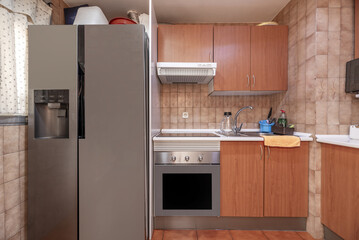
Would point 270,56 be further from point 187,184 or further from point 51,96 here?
point 51,96

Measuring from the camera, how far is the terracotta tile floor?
1688 millimetres

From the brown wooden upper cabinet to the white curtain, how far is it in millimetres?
1835

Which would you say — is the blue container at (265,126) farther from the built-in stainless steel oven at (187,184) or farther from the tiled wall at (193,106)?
the built-in stainless steel oven at (187,184)

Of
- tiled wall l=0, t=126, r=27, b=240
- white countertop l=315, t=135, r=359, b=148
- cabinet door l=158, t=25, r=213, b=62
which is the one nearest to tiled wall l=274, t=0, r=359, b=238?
white countertop l=315, t=135, r=359, b=148

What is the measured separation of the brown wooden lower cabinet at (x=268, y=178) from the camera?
1.74 meters

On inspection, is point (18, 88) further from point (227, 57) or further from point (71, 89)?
point (227, 57)

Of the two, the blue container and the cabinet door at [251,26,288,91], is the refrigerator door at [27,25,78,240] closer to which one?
the cabinet door at [251,26,288,91]

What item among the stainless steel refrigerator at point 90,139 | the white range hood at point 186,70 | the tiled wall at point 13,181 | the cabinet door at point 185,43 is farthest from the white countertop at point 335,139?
the tiled wall at point 13,181

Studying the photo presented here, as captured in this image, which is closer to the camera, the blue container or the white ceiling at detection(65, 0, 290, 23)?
the white ceiling at detection(65, 0, 290, 23)

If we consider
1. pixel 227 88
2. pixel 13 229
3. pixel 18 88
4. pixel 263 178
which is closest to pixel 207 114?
pixel 227 88

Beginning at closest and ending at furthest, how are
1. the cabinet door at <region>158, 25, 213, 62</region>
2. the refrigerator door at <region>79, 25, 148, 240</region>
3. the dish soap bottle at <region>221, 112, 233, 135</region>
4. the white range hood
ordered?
the refrigerator door at <region>79, 25, 148, 240</region> < the white range hood < the cabinet door at <region>158, 25, 213, 62</region> < the dish soap bottle at <region>221, 112, 233, 135</region>

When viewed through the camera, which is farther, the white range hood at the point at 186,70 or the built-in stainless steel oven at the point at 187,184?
the white range hood at the point at 186,70

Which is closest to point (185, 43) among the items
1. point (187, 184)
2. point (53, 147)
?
point (187, 184)

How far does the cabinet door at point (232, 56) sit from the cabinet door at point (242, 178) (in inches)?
29.6
